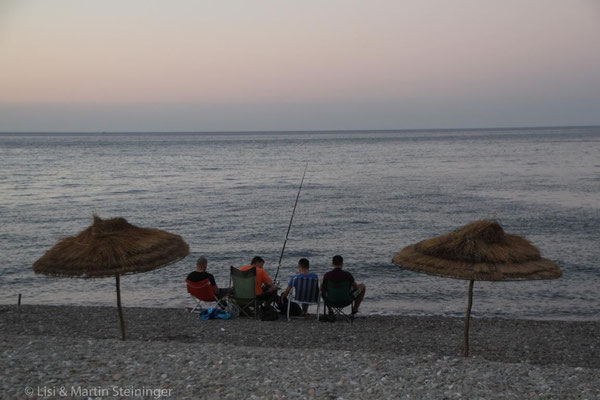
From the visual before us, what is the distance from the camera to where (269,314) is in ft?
33.4

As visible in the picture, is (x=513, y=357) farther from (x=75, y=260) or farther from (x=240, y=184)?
(x=240, y=184)

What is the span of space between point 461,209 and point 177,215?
14.5 m

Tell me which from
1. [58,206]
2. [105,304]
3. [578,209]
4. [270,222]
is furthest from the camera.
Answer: [58,206]

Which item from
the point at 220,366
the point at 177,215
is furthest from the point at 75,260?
the point at 177,215

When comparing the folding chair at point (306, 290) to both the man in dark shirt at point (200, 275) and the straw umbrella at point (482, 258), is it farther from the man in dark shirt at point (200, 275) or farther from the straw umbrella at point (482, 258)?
the straw umbrella at point (482, 258)

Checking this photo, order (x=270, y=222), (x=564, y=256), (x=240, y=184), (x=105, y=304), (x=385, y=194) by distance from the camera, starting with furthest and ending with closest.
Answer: (x=240, y=184) < (x=385, y=194) < (x=270, y=222) < (x=564, y=256) < (x=105, y=304)

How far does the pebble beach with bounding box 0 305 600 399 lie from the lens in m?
5.77

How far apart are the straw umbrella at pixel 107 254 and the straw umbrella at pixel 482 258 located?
13.0 ft

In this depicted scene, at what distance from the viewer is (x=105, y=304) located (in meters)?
12.8

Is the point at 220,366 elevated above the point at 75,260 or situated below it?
below

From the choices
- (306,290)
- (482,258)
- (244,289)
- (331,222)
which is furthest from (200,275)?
(331,222)

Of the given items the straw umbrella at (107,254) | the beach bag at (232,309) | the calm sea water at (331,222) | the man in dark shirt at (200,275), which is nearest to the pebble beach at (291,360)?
the beach bag at (232,309)

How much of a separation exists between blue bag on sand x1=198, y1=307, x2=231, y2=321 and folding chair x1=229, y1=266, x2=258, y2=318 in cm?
30

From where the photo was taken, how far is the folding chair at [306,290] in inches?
393
